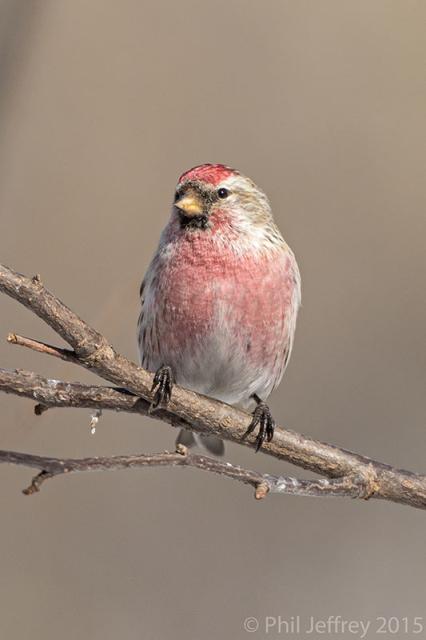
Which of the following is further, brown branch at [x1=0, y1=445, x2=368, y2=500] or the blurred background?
the blurred background

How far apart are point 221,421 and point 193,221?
0.93m

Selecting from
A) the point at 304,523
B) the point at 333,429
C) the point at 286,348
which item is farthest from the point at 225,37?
the point at 304,523

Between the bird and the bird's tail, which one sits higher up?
the bird

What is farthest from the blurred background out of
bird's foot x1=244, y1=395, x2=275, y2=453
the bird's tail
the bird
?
bird's foot x1=244, y1=395, x2=275, y2=453

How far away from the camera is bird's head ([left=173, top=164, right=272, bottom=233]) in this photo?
11.4ft

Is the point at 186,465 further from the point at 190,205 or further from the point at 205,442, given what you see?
the point at 205,442

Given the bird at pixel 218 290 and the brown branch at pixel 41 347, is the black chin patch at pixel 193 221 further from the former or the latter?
the brown branch at pixel 41 347

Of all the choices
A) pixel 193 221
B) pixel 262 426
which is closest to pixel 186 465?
pixel 262 426

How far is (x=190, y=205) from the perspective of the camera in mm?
3459

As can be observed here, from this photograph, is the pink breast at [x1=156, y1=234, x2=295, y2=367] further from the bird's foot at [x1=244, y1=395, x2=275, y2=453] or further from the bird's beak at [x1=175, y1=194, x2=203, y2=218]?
the bird's foot at [x1=244, y1=395, x2=275, y2=453]

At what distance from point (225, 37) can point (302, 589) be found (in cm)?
256

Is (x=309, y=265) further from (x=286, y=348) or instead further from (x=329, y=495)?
(x=329, y=495)

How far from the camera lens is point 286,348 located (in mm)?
3736

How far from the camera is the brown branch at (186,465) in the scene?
225 centimetres
